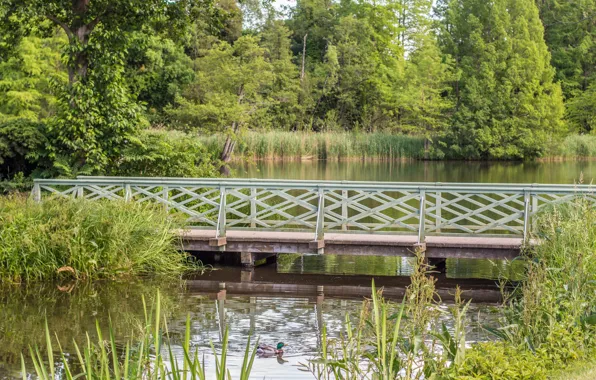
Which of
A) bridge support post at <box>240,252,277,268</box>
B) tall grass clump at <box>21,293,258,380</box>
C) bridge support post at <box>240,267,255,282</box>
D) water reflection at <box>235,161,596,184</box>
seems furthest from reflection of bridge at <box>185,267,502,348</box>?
water reflection at <box>235,161,596,184</box>

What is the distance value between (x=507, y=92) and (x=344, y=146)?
1297 centimetres

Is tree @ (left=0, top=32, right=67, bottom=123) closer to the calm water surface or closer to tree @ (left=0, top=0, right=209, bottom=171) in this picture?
tree @ (left=0, top=0, right=209, bottom=171)

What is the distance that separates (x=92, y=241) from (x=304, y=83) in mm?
40545

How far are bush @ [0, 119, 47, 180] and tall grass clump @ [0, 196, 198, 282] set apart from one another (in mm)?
3778

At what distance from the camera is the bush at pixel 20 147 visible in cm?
1711

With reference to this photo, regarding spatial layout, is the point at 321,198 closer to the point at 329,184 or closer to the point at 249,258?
the point at 329,184

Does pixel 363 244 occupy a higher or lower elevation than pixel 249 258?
higher

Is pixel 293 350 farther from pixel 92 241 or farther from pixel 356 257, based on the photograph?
pixel 356 257

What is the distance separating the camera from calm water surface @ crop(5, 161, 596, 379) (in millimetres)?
9102

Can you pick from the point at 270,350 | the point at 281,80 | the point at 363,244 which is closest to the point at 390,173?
the point at 281,80

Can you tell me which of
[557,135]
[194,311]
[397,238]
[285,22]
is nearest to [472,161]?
[557,135]

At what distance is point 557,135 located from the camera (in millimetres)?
49188

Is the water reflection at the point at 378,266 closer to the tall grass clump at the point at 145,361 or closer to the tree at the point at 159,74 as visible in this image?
the tall grass clump at the point at 145,361

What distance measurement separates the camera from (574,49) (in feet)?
180
